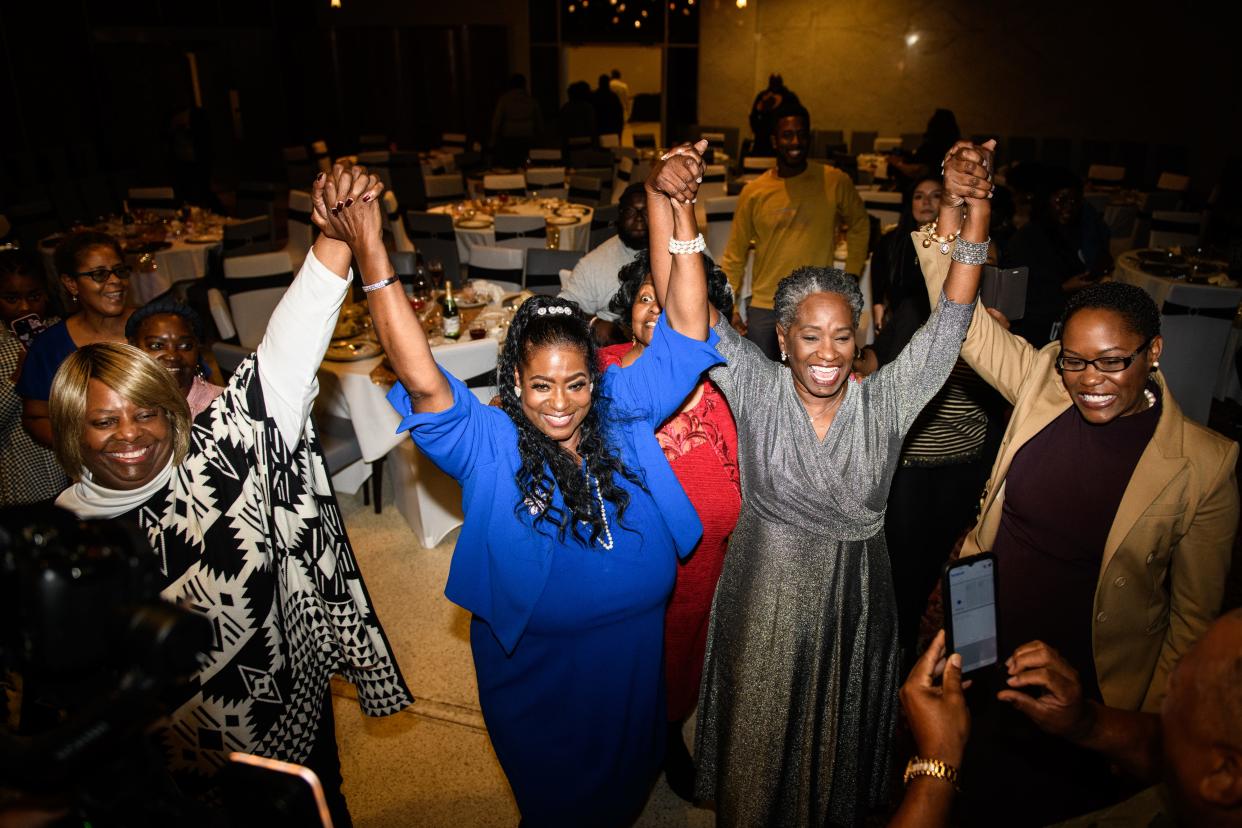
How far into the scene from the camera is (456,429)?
1620 mm

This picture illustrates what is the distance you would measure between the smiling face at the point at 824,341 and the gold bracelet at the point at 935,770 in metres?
0.89

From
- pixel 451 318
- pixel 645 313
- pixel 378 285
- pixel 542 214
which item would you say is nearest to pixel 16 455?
pixel 378 285

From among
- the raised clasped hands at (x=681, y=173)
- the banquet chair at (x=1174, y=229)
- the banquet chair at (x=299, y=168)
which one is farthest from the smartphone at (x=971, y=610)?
the banquet chair at (x=299, y=168)

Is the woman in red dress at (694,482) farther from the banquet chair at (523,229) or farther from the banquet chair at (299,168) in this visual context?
the banquet chair at (299,168)

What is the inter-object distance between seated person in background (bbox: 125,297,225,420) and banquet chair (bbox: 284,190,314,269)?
19.1 feet

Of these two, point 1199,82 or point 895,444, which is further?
point 1199,82

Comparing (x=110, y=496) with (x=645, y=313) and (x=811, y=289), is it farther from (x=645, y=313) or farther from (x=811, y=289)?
(x=811, y=289)

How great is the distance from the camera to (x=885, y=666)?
2.03m

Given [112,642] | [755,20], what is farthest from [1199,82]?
[112,642]

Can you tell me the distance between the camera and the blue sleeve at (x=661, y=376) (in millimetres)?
1835

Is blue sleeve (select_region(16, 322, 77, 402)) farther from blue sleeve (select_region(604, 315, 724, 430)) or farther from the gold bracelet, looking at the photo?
the gold bracelet

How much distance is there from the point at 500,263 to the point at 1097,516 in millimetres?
4413

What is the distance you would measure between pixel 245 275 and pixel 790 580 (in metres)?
4.37

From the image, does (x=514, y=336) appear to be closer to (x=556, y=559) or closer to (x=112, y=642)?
(x=556, y=559)
